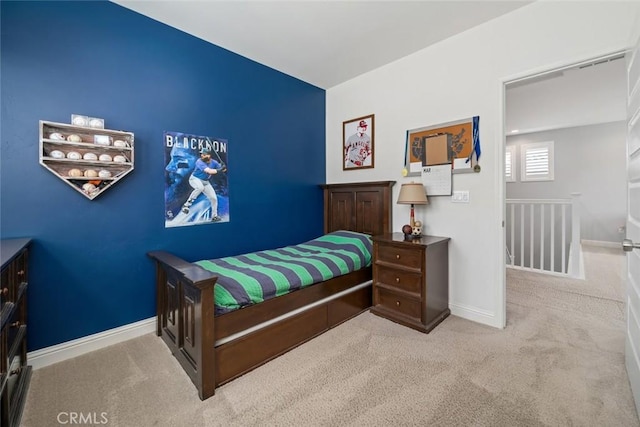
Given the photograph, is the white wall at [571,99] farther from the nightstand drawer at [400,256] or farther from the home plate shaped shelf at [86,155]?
the home plate shaped shelf at [86,155]

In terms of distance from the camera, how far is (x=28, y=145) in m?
1.83

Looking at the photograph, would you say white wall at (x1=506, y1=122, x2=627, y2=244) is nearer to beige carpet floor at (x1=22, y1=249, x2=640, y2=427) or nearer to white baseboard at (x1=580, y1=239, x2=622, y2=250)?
white baseboard at (x1=580, y1=239, x2=622, y2=250)

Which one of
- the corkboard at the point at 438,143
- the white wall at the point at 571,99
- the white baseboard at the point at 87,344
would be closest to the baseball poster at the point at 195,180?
the white baseboard at the point at 87,344

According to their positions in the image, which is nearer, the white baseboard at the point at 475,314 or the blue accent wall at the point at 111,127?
the blue accent wall at the point at 111,127

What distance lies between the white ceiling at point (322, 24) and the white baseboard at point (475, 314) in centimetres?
262

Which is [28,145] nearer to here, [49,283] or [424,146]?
[49,283]

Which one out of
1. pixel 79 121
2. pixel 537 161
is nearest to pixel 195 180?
pixel 79 121

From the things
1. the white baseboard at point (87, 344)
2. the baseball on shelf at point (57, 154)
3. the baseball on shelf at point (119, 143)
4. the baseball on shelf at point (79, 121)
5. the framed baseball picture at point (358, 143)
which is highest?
the framed baseball picture at point (358, 143)

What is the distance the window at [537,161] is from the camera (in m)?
6.22

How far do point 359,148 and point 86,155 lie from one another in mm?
2711

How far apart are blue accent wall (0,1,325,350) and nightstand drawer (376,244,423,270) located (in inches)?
55.5

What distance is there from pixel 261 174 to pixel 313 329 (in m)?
1.80

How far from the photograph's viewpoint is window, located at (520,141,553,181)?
245 inches

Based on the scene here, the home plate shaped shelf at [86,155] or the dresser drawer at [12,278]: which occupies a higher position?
the home plate shaped shelf at [86,155]
